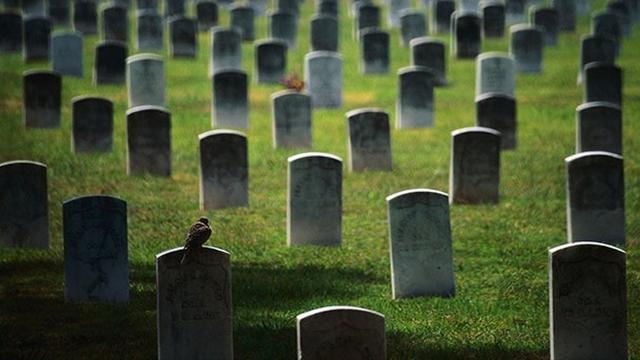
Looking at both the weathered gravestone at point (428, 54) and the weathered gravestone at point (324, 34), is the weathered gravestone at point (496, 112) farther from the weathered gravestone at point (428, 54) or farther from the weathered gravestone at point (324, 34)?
the weathered gravestone at point (324, 34)

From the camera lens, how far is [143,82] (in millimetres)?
30094

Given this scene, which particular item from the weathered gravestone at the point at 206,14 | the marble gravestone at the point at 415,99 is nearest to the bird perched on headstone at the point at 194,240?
the marble gravestone at the point at 415,99

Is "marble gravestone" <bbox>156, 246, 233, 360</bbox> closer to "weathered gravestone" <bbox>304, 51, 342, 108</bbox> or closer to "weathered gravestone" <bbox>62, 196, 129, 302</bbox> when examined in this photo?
"weathered gravestone" <bbox>62, 196, 129, 302</bbox>

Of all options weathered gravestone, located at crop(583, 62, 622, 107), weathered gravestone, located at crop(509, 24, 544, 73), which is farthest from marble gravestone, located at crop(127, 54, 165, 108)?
weathered gravestone, located at crop(509, 24, 544, 73)

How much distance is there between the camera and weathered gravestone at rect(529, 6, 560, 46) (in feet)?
133

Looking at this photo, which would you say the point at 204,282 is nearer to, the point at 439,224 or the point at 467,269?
the point at 439,224

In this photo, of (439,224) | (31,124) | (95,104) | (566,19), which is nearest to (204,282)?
(439,224)

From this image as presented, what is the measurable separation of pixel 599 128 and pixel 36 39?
16.1m

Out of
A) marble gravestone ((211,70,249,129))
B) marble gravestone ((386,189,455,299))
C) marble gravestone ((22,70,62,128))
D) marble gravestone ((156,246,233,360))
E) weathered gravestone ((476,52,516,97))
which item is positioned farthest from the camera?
weathered gravestone ((476,52,516,97))

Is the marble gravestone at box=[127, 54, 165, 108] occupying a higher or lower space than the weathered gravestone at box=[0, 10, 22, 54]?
lower

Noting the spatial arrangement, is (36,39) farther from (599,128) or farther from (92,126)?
(599,128)

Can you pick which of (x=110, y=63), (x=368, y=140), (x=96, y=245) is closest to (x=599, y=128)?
(x=368, y=140)

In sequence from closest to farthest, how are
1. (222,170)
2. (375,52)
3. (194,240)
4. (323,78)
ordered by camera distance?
(194,240) < (222,170) < (323,78) < (375,52)

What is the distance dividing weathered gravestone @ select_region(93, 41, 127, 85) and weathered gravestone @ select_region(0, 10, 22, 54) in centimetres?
499
